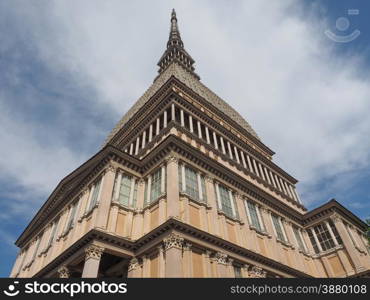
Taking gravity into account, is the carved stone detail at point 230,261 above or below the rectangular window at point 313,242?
below

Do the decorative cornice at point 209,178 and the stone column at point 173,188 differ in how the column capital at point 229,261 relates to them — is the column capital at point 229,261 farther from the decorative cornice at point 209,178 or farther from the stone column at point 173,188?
the decorative cornice at point 209,178

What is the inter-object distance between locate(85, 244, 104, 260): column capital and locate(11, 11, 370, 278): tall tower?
58 millimetres

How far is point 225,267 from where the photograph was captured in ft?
58.4

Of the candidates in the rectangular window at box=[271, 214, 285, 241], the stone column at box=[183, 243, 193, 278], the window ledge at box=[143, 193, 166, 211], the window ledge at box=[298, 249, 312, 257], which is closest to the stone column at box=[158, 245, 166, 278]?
the stone column at box=[183, 243, 193, 278]

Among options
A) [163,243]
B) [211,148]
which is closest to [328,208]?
[211,148]

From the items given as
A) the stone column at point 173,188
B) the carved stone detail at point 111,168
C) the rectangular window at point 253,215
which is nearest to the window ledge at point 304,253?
the rectangular window at point 253,215

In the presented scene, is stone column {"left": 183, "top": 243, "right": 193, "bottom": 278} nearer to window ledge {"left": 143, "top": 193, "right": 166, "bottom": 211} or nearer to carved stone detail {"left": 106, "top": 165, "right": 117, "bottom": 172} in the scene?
window ledge {"left": 143, "top": 193, "right": 166, "bottom": 211}

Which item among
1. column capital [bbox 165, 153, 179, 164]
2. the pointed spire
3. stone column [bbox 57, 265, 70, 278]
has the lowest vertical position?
stone column [bbox 57, 265, 70, 278]

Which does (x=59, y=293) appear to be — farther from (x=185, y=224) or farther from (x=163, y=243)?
(x=185, y=224)

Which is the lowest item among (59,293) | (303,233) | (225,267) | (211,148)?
(59,293)

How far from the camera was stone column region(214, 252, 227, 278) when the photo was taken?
17.3 m

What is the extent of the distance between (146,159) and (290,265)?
16.3 m

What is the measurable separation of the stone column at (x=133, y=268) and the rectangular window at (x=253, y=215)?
11024mm

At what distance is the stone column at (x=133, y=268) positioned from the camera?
17.5 metres
